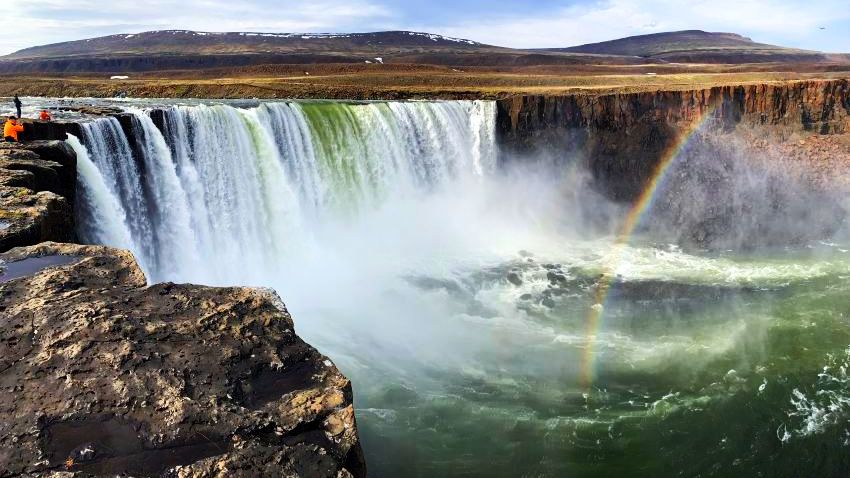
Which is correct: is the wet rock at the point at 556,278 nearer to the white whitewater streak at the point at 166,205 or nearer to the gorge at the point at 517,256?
the gorge at the point at 517,256

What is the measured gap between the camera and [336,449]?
4.30 meters

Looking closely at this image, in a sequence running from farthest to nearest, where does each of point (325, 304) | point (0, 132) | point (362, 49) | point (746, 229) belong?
point (362, 49) → point (746, 229) → point (325, 304) → point (0, 132)

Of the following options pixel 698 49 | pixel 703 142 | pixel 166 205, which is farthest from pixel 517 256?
pixel 698 49

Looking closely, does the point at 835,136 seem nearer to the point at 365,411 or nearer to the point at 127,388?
the point at 365,411

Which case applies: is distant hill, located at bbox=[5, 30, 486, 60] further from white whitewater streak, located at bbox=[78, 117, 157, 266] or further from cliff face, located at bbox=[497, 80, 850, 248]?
white whitewater streak, located at bbox=[78, 117, 157, 266]

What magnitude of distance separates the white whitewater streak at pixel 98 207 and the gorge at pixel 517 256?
0.06 meters

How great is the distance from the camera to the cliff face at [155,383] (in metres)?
4.11

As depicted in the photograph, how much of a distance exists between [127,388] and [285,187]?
1650cm

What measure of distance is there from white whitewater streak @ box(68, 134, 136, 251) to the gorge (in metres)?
0.06

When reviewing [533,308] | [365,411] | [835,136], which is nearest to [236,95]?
[533,308]

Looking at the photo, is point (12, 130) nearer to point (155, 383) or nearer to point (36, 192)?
point (36, 192)

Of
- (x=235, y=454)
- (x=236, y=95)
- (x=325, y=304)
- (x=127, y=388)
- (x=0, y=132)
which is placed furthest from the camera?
(x=236, y=95)

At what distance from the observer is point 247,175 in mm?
19547

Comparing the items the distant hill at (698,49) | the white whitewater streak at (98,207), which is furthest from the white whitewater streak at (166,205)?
the distant hill at (698,49)
